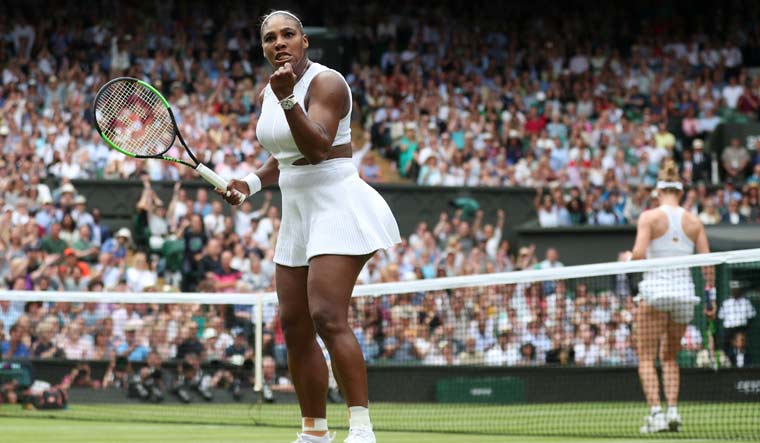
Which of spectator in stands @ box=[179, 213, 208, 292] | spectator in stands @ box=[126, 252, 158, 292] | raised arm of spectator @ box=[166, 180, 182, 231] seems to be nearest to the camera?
spectator in stands @ box=[126, 252, 158, 292]

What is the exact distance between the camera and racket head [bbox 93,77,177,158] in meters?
7.21

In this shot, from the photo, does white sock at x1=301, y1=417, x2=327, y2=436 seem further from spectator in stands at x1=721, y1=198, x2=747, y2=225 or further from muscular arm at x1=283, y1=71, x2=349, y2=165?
spectator in stands at x1=721, y1=198, x2=747, y2=225

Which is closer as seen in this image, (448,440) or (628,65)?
(448,440)

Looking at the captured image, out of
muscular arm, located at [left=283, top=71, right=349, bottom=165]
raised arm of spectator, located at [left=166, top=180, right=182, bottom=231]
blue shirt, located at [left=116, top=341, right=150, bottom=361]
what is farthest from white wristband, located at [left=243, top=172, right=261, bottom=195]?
raised arm of spectator, located at [left=166, top=180, right=182, bottom=231]

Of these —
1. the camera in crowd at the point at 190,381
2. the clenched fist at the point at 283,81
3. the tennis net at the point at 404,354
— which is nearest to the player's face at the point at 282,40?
the clenched fist at the point at 283,81

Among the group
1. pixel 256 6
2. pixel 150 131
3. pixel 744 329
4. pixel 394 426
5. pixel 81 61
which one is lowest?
pixel 394 426

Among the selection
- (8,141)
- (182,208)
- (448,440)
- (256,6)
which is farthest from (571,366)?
(256,6)

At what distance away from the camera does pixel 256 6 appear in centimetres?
2873

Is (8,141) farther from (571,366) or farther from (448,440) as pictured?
(448,440)

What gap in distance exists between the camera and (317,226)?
253 inches

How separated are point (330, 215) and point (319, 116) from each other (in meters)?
0.51

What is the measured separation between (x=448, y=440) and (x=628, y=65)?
772 inches

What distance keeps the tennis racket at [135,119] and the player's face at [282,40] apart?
0.95 meters

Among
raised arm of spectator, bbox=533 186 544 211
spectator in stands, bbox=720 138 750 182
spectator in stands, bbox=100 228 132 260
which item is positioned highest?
spectator in stands, bbox=720 138 750 182
